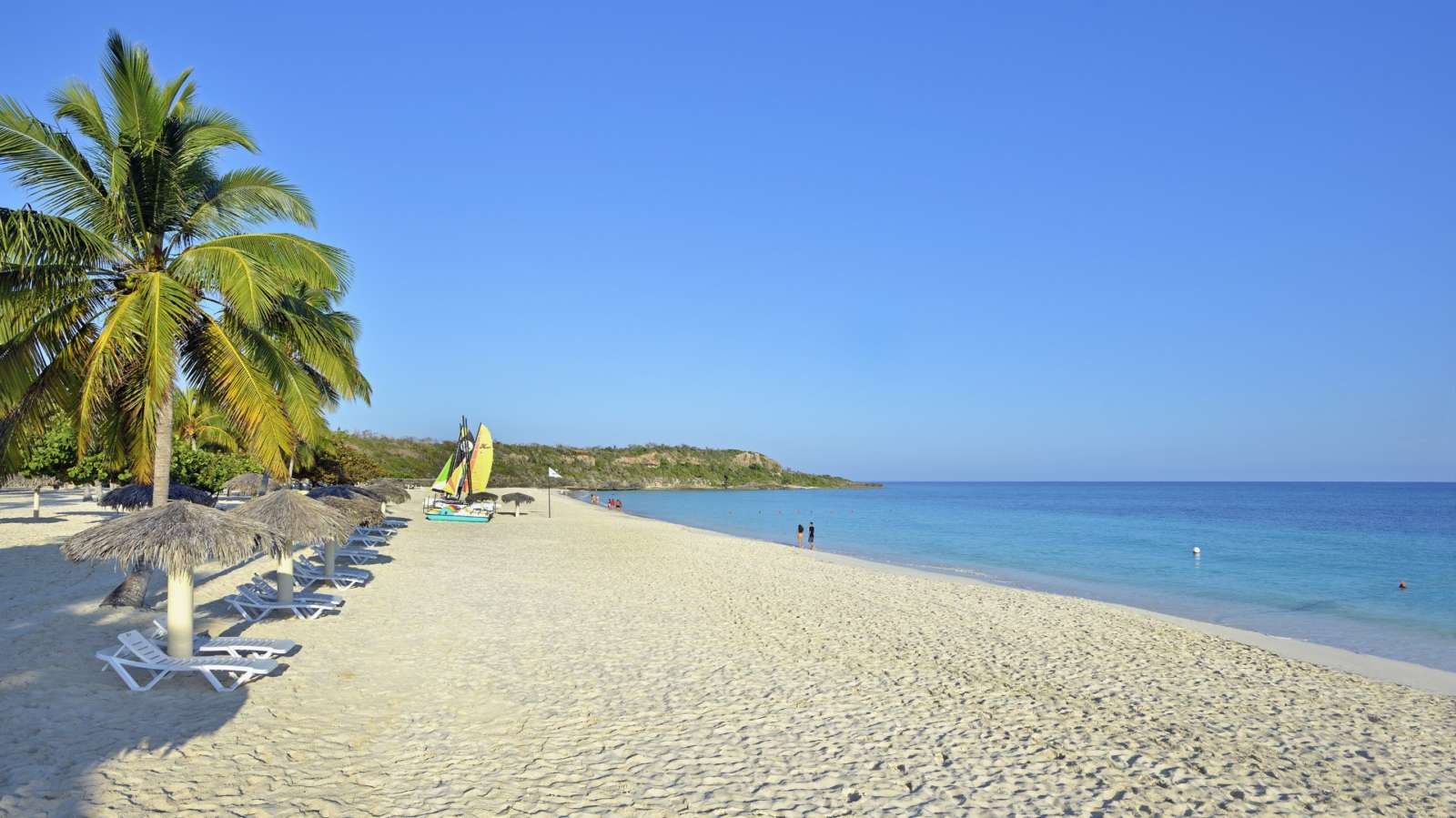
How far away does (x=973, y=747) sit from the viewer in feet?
19.6

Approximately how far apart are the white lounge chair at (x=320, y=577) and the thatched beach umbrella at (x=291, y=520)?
6.58ft

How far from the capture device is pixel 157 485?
8.93m

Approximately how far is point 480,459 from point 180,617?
2391cm

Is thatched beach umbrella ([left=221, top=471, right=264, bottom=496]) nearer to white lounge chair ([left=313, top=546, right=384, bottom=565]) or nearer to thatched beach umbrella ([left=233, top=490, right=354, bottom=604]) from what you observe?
white lounge chair ([left=313, top=546, right=384, bottom=565])

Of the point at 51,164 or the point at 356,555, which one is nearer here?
the point at 51,164

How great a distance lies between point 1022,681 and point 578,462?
10425 centimetres

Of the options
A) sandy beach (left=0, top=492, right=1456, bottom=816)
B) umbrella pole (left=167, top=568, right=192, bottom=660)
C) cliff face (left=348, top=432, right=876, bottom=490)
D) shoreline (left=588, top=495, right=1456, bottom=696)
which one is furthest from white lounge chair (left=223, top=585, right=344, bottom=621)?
cliff face (left=348, top=432, right=876, bottom=490)

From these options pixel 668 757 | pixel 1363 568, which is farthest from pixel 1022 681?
pixel 1363 568

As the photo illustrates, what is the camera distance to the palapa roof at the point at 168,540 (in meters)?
6.57

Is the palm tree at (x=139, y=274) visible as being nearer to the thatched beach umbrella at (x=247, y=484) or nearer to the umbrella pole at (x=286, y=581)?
the umbrella pole at (x=286, y=581)

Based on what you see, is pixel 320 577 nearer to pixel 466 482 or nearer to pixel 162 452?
pixel 162 452

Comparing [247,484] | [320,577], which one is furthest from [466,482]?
[320,577]

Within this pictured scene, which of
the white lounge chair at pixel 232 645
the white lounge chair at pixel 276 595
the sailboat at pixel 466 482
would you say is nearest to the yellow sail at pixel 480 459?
the sailboat at pixel 466 482

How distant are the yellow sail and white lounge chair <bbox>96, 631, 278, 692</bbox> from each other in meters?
22.5
